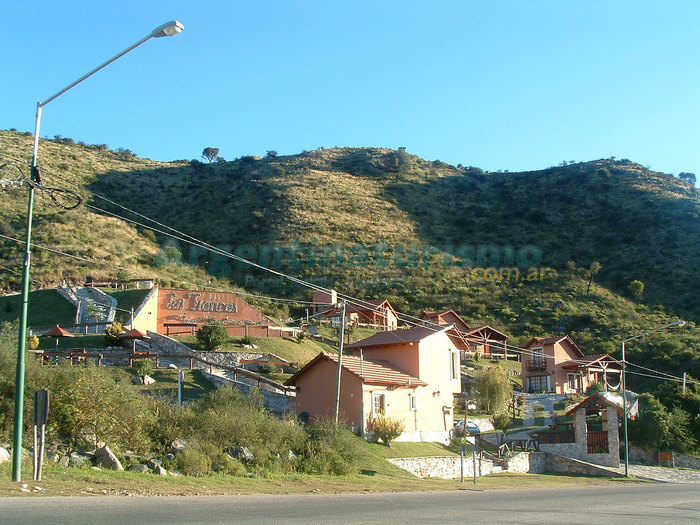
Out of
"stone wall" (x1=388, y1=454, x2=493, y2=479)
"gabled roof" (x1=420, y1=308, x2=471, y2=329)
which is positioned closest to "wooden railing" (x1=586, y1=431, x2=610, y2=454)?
"stone wall" (x1=388, y1=454, x2=493, y2=479)

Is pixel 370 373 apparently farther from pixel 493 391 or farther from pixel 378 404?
pixel 493 391

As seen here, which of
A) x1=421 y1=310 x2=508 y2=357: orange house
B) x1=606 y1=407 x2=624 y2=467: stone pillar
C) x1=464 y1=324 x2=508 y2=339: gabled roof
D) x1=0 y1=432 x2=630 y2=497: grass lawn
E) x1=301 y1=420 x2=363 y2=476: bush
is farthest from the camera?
x1=464 y1=324 x2=508 y2=339: gabled roof

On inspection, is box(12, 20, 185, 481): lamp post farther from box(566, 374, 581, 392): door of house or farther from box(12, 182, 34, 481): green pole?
box(566, 374, 581, 392): door of house

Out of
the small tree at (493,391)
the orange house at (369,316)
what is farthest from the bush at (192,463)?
the orange house at (369,316)

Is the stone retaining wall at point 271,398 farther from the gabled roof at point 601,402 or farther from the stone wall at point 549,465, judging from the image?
the gabled roof at point 601,402

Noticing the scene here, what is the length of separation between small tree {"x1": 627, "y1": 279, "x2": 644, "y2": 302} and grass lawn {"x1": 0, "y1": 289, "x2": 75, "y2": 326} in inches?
2341

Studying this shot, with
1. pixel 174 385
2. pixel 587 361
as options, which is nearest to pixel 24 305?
pixel 174 385

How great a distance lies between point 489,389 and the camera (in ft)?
131

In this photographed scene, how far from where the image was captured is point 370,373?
31766 mm

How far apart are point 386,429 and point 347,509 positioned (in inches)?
608

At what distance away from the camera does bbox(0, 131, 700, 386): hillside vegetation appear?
68.2 m

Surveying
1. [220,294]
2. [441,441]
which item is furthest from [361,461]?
[220,294]

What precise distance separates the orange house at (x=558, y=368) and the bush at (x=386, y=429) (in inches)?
949

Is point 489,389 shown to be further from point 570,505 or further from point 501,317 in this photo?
point 501,317
